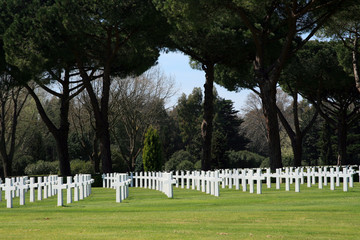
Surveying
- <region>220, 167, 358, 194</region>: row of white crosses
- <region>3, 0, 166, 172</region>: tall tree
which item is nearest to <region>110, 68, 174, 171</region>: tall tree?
<region>3, 0, 166, 172</region>: tall tree

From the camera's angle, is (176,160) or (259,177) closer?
(259,177)

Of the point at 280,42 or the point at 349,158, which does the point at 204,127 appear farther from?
the point at 349,158

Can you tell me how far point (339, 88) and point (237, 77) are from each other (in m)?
8.60

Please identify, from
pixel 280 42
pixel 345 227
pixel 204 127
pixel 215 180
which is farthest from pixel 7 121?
pixel 345 227

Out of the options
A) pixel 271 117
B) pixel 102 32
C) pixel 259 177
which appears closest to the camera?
pixel 259 177

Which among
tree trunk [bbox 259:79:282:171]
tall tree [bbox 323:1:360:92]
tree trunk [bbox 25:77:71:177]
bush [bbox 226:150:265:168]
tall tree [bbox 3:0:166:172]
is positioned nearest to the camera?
tree trunk [bbox 259:79:282:171]

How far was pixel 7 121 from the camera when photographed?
50406mm

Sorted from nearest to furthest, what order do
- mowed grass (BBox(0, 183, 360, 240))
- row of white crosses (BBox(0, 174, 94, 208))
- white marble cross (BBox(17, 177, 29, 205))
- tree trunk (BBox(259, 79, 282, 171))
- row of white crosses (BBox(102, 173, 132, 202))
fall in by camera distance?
mowed grass (BBox(0, 183, 360, 240)) < row of white crosses (BBox(0, 174, 94, 208)) < white marble cross (BBox(17, 177, 29, 205)) < row of white crosses (BBox(102, 173, 132, 202)) < tree trunk (BBox(259, 79, 282, 171))

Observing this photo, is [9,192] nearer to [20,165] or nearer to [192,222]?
[192,222]

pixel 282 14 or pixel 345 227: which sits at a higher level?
pixel 282 14

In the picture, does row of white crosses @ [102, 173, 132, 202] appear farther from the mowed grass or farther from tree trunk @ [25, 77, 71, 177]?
tree trunk @ [25, 77, 71, 177]

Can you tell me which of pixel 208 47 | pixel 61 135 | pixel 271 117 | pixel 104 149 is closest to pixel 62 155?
pixel 61 135

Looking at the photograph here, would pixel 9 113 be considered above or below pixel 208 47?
below

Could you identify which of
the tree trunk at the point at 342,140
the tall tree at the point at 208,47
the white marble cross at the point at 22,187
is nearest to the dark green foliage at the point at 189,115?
the tree trunk at the point at 342,140
